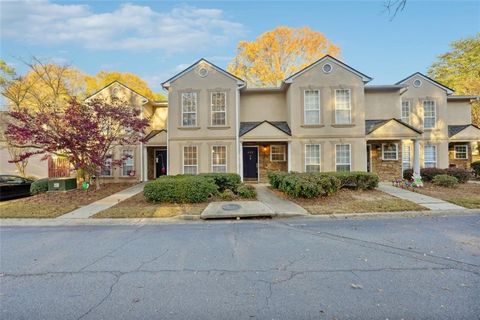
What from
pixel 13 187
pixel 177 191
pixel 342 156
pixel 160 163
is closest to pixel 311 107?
pixel 342 156

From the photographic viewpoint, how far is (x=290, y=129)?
49.5ft

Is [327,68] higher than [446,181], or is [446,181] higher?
[327,68]

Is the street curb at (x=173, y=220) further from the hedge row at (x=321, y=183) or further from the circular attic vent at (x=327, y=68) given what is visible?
the circular attic vent at (x=327, y=68)

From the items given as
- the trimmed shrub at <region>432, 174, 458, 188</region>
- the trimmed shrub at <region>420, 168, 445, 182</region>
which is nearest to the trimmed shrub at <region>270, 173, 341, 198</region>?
the trimmed shrub at <region>432, 174, 458, 188</region>

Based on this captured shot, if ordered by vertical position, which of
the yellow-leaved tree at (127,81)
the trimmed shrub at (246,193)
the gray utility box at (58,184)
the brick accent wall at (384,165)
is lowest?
the trimmed shrub at (246,193)

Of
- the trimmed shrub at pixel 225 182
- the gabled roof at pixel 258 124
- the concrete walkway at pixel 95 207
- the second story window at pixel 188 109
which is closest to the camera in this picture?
the concrete walkway at pixel 95 207

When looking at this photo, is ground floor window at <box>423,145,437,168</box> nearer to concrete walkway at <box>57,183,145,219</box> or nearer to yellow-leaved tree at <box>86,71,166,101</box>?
concrete walkway at <box>57,183,145,219</box>

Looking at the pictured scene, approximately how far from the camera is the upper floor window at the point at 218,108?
594 inches

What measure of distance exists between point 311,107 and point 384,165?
6.60m

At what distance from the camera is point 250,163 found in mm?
16469

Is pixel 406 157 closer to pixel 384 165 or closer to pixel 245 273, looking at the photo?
pixel 384 165

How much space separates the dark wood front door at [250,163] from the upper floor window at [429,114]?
12422mm

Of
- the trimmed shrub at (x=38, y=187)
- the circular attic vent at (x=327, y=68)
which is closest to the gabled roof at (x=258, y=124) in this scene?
the circular attic vent at (x=327, y=68)

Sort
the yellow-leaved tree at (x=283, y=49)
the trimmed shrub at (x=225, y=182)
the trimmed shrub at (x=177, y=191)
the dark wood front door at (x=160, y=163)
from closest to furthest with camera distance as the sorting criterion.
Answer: the trimmed shrub at (x=177, y=191) < the trimmed shrub at (x=225, y=182) < the dark wood front door at (x=160, y=163) < the yellow-leaved tree at (x=283, y=49)
